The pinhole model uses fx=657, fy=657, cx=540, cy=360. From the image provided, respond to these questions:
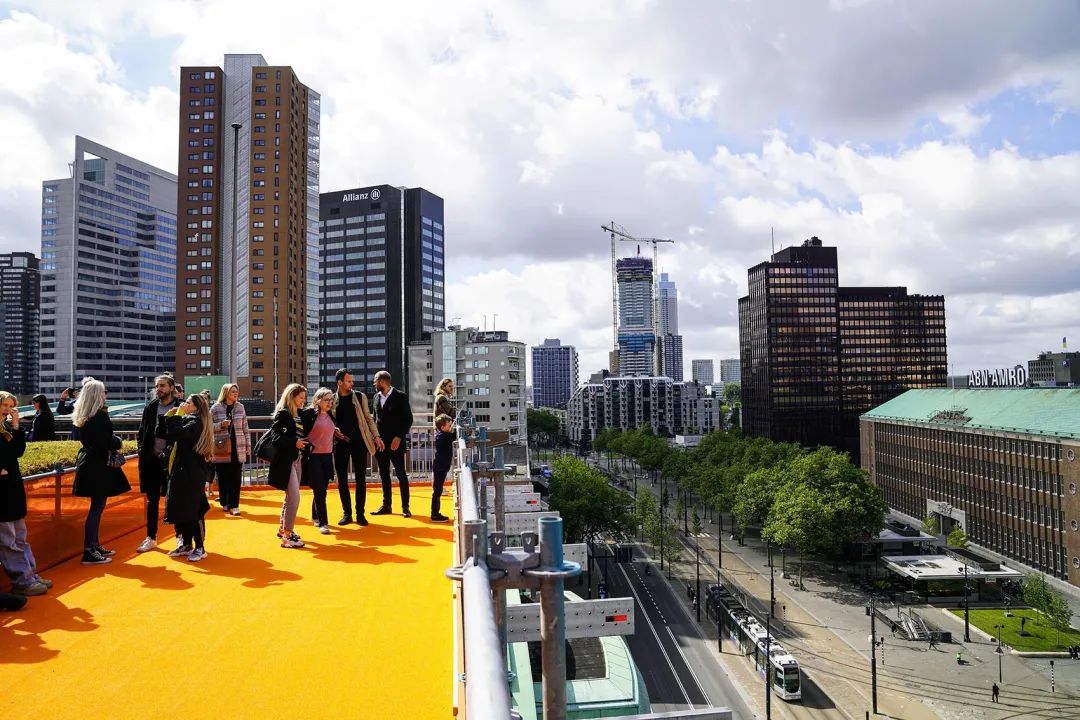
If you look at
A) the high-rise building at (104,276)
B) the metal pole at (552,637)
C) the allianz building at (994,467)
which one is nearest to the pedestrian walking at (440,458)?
the metal pole at (552,637)

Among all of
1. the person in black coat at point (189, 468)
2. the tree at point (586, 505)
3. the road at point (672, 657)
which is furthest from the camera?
the tree at point (586, 505)

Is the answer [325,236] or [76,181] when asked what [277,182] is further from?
[76,181]

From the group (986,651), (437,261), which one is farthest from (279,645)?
(437,261)

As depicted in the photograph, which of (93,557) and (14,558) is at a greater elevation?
(14,558)

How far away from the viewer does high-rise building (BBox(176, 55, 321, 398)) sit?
3095 inches

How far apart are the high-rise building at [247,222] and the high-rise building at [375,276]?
3060cm

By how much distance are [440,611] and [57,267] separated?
133088mm

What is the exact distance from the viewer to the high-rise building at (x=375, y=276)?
117 meters

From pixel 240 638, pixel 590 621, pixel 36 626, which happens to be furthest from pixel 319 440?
pixel 590 621

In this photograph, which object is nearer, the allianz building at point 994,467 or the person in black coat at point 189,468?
the person in black coat at point 189,468

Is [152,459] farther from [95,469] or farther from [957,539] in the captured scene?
[957,539]

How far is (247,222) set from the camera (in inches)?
3150

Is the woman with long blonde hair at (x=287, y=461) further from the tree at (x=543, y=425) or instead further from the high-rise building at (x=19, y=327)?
the high-rise building at (x=19, y=327)

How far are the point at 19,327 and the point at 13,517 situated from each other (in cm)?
18999
